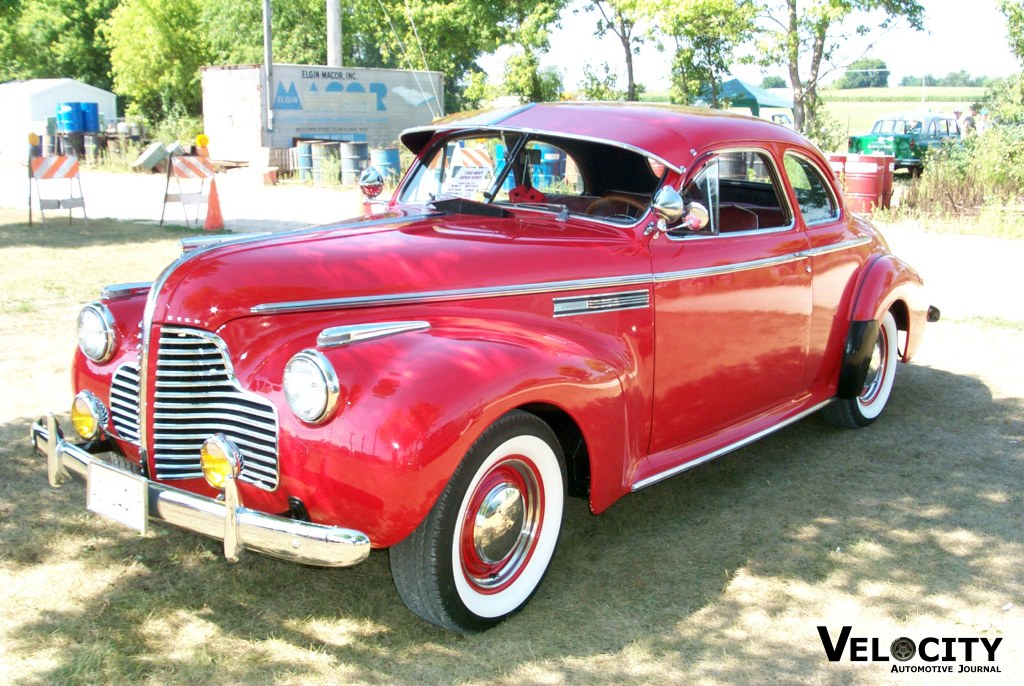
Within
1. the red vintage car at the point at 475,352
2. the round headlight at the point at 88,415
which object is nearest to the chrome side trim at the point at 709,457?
the red vintage car at the point at 475,352

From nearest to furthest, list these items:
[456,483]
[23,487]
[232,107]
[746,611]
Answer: [456,483] → [746,611] → [23,487] → [232,107]

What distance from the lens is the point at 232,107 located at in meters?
24.6

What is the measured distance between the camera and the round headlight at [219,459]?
299 centimetres

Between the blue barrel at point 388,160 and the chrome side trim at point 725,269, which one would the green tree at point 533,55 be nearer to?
the blue barrel at point 388,160

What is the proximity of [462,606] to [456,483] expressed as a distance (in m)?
0.46

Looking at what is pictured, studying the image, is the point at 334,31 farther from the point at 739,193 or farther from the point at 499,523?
the point at 499,523

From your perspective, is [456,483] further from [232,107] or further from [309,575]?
[232,107]

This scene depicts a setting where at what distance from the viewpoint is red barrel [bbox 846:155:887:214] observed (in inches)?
591

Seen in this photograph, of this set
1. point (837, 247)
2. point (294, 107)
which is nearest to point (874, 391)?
point (837, 247)

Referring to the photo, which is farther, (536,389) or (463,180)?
(463,180)

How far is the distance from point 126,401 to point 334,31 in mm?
20908

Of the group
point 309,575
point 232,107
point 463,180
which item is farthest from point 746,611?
point 232,107

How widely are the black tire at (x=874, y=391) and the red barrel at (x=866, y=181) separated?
997 cm

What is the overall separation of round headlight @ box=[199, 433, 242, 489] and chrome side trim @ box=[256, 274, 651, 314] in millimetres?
460
